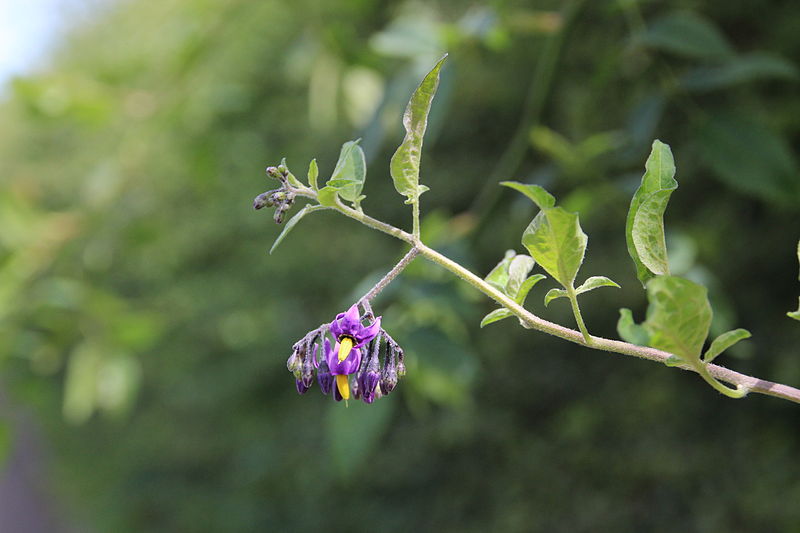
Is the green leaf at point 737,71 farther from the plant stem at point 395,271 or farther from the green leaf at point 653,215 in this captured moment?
the plant stem at point 395,271

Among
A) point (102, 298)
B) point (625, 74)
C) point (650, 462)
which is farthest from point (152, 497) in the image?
point (625, 74)

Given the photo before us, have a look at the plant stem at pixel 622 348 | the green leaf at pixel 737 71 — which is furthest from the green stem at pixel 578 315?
the green leaf at pixel 737 71

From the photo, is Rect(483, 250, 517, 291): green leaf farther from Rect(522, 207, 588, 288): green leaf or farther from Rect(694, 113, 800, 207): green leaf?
Rect(694, 113, 800, 207): green leaf

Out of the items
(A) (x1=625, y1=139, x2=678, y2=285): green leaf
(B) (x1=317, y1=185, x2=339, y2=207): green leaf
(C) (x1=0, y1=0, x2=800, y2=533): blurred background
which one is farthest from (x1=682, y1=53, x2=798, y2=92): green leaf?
(B) (x1=317, y1=185, x2=339, y2=207): green leaf

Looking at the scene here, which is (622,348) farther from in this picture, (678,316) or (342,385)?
(342,385)

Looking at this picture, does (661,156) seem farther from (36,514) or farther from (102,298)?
(36,514)

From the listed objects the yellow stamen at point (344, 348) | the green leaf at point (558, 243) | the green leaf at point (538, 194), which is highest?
the green leaf at point (538, 194)

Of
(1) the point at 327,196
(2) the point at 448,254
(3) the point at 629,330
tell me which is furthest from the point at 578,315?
(2) the point at 448,254
